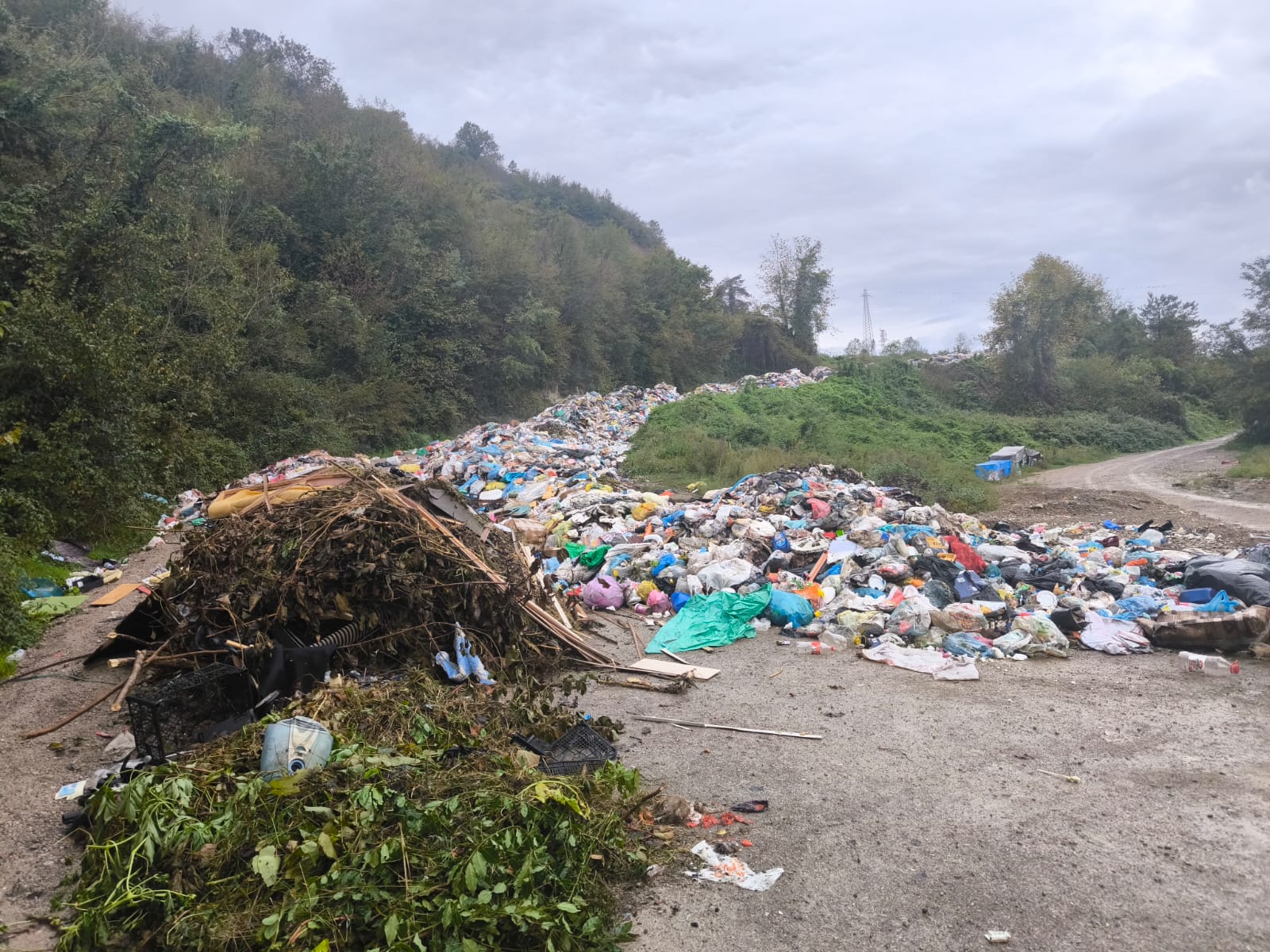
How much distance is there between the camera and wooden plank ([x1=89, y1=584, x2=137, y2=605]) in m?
7.07

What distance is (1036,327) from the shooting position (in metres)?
32.9

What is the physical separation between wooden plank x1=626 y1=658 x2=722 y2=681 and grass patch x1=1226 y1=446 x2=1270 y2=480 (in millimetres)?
16182

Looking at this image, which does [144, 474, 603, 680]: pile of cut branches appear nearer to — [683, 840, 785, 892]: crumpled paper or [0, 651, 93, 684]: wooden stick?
[0, 651, 93, 684]: wooden stick

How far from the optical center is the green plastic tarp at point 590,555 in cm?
857

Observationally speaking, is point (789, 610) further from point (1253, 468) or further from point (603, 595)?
point (1253, 468)

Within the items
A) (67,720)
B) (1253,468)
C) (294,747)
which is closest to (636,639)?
(294,747)

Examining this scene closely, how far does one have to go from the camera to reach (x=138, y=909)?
8.64 ft

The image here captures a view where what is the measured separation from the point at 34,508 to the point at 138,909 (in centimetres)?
748

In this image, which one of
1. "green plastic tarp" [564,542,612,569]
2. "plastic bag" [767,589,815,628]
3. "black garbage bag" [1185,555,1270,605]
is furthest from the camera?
"green plastic tarp" [564,542,612,569]

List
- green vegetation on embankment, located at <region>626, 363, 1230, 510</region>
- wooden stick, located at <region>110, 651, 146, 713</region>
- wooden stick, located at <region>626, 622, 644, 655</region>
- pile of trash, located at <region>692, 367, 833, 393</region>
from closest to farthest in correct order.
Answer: wooden stick, located at <region>110, 651, 146, 713</region>
wooden stick, located at <region>626, 622, 644, 655</region>
green vegetation on embankment, located at <region>626, 363, 1230, 510</region>
pile of trash, located at <region>692, 367, 833, 393</region>

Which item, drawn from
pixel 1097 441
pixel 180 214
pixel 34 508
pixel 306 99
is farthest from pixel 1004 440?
pixel 306 99

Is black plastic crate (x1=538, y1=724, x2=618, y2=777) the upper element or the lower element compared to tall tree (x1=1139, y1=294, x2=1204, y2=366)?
lower

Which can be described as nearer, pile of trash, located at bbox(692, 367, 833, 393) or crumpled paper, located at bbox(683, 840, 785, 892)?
crumpled paper, located at bbox(683, 840, 785, 892)

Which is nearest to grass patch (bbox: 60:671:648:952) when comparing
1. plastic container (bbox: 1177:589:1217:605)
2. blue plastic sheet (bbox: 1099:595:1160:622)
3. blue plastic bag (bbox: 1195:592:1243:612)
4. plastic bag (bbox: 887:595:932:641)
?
plastic bag (bbox: 887:595:932:641)
